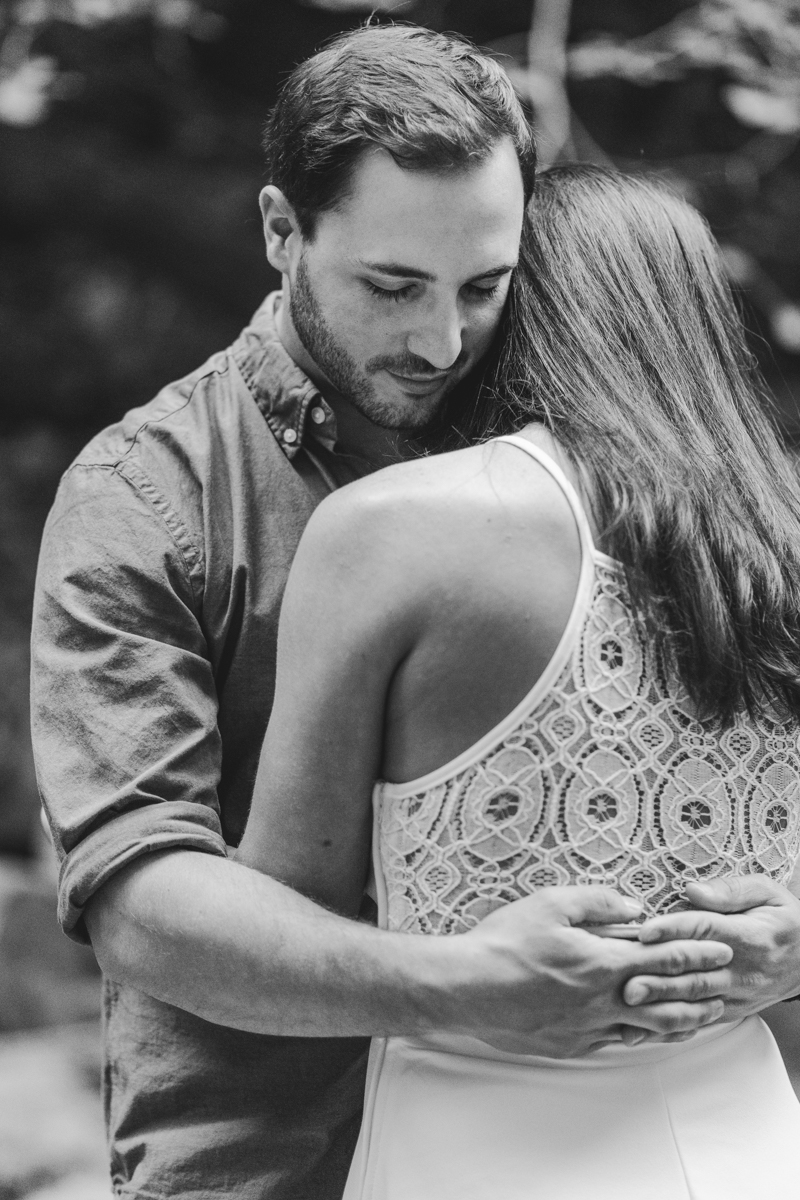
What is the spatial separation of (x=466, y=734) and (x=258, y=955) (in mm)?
301

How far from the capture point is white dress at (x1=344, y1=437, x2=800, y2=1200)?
A: 1.12m

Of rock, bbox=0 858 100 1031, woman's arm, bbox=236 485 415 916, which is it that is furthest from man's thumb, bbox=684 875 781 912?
rock, bbox=0 858 100 1031

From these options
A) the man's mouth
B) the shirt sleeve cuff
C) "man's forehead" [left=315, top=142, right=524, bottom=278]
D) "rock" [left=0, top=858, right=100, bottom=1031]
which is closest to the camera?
the shirt sleeve cuff

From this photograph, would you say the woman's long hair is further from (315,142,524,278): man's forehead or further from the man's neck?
the man's neck

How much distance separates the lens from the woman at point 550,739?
111 centimetres

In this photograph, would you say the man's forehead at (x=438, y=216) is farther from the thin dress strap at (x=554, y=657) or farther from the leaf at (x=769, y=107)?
the leaf at (x=769, y=107)

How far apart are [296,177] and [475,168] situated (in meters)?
0.27

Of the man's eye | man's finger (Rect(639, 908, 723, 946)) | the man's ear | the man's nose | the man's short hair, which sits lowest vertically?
man's finger (Rect(639, 908, 723, 946))

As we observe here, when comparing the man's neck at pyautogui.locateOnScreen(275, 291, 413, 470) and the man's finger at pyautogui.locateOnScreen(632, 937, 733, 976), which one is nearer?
the man's finger at pyautogui.locateOnScreen(632, 937, 733, 976)

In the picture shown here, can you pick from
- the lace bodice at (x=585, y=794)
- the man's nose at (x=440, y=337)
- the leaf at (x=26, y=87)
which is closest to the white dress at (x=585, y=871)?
the lace bodice at (x=585, y=794)

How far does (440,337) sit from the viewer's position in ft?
4.89

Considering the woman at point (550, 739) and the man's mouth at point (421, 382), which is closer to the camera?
the woman at point (550, 739)

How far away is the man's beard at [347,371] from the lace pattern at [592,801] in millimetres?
536

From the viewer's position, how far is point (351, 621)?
3.72 ft
